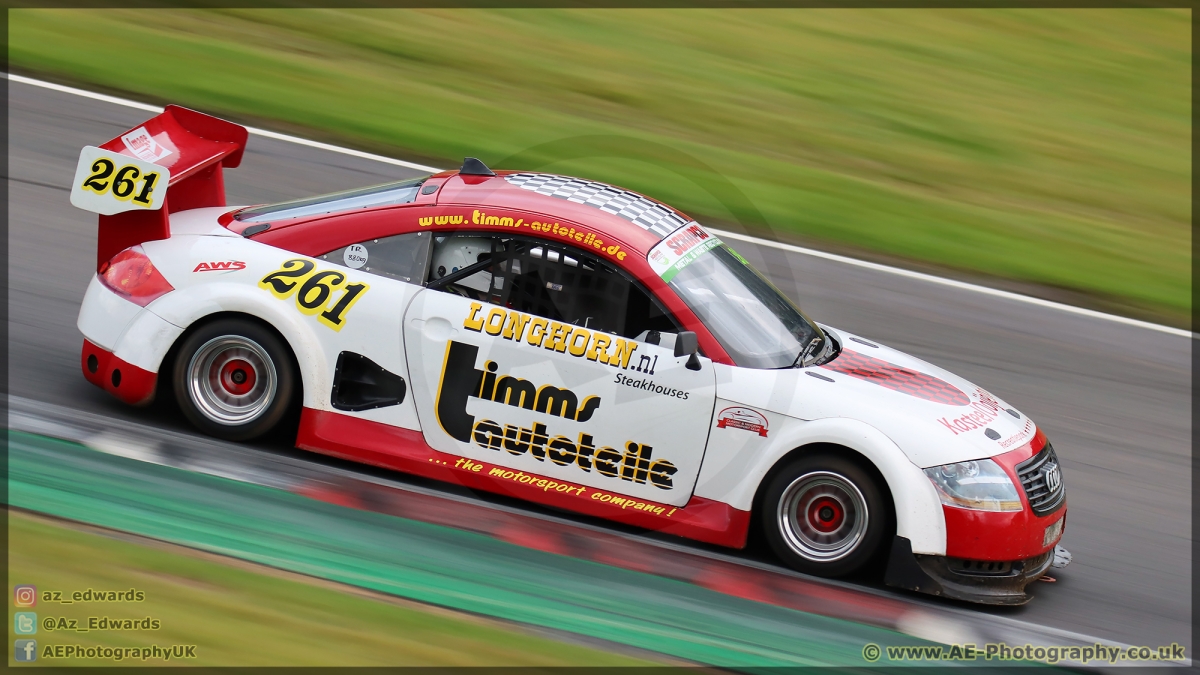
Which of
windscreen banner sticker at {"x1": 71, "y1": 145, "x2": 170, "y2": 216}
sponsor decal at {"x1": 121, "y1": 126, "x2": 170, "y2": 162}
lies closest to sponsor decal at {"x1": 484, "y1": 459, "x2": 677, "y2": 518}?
windscreen banner sticker at {"x1": 71, "y1": 145, "x2": 170, "y2": 216}

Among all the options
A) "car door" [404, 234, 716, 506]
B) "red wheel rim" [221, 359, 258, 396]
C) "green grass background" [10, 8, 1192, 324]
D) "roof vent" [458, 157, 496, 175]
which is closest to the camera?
"car door" [404, 234, 716, 506]

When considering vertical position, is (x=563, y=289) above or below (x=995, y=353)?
above

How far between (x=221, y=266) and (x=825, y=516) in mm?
3203

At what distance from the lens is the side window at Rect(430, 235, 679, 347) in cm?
546

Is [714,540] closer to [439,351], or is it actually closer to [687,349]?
[687,349]

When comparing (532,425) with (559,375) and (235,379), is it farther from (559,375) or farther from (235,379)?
(235,379)

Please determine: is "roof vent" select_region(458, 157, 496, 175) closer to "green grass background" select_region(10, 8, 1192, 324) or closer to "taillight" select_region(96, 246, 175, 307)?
"taillight" select_region(96, 246, 175, 307)

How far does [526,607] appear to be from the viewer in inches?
177

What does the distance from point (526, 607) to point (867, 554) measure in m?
1.78

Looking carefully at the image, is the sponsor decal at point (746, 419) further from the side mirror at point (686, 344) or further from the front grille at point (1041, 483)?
the front grille at point (1041, 483)

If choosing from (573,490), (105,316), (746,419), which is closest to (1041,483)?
(746,419)

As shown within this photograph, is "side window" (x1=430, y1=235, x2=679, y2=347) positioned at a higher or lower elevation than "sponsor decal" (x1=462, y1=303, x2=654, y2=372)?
higher

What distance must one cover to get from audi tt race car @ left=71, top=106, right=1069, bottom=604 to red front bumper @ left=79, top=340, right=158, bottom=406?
0.02 meters

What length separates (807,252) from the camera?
964 cm
